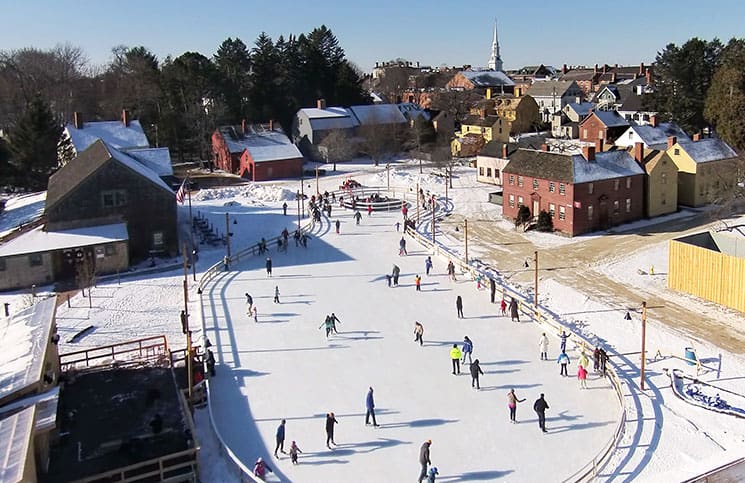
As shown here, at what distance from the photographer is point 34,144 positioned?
60.5 m

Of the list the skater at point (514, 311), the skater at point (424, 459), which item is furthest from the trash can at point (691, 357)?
the skater at point (424, 459)

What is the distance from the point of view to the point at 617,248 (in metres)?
41.2

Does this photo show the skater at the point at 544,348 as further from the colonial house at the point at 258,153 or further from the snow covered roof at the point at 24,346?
the colonial house at the point at 258,153

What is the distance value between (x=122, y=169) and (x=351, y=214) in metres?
17.8

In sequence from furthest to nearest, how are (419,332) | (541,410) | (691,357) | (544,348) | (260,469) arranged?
(419,332)
(544,348)
(691,357)
(541,410)
(260,469)

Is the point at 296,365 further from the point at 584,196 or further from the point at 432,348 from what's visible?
the point at 584,196

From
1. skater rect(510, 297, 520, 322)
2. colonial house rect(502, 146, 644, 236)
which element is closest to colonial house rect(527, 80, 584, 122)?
colonial house rect(502, 146, 644, 236)

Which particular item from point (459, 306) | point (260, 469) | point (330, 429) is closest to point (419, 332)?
point (459, 306)

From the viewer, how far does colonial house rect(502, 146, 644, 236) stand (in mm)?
44906

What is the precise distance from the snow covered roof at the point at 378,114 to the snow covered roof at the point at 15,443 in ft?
223

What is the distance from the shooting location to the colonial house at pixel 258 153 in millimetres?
69375

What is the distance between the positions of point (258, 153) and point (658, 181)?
37.5m

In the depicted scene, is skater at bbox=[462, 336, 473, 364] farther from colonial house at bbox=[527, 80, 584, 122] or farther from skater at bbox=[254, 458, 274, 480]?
colonial house at bbox=[527, 80, 584, 122]

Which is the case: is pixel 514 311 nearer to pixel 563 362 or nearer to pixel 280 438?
pixel 563 362
